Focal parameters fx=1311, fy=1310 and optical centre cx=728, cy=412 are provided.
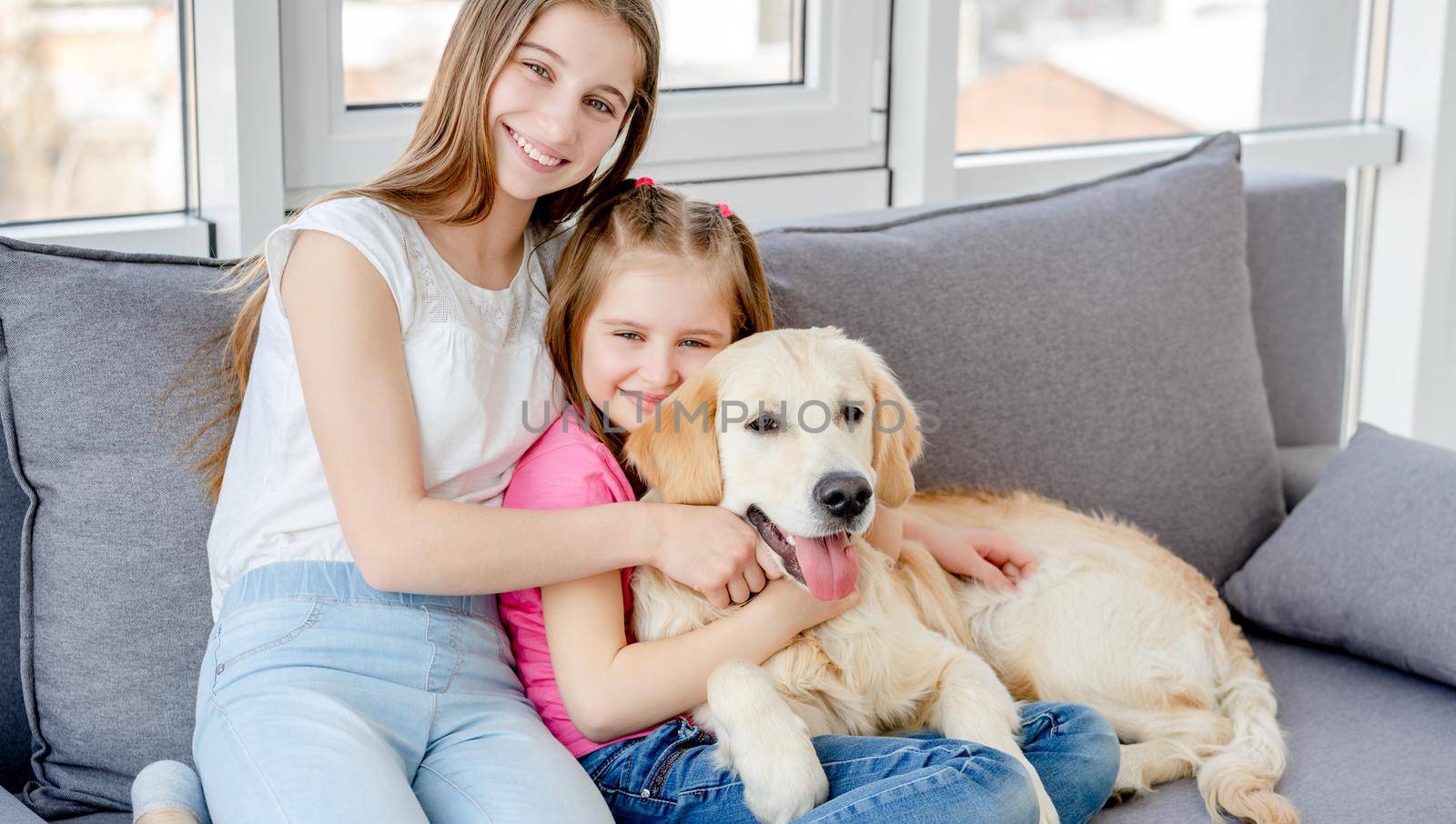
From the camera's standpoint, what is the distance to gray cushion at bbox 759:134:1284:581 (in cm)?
226

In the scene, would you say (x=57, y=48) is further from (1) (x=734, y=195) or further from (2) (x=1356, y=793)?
(2) (x=1356, y=793)

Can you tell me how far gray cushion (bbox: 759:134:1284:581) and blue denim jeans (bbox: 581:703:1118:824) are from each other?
0.65 m

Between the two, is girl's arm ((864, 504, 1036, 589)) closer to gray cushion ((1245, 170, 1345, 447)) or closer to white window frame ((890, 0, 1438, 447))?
gray cushion ((1245, 170, 1345, 447))

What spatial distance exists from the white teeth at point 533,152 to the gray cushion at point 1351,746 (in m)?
1.20

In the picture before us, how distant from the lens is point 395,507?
1621 mm

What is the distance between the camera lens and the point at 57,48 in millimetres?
2377

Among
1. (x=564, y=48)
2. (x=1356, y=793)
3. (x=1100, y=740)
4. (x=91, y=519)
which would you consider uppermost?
(x=564, y=48)

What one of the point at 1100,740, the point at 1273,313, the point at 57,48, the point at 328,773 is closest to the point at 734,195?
the point at 1273,313

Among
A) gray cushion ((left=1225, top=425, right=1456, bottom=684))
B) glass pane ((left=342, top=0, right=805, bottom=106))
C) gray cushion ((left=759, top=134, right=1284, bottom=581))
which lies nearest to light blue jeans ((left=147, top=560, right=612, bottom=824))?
gray cushion ((left=759, top=134, right=1284, bottom=581))

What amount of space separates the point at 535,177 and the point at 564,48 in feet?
0.59

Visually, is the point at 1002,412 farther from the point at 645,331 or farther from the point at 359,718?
the point at 359,718

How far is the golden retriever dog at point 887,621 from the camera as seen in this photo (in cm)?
163

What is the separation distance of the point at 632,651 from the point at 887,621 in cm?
37

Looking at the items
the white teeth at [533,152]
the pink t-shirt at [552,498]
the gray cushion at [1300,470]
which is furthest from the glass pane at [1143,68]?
the pink t-shirt at [552,498]
